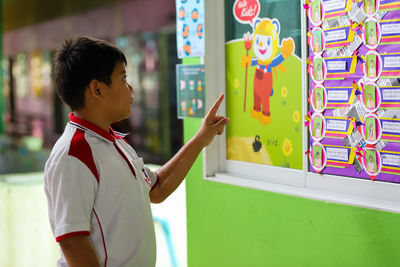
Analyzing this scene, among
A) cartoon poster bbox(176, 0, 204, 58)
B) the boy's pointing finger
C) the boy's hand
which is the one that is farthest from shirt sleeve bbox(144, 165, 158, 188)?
cartoon poster bbox(176, 0, 204, 58)

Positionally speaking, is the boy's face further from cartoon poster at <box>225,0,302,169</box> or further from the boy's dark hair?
cartoon poster at <box>225,0,302,169</box>

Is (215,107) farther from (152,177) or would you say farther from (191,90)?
(191,90)

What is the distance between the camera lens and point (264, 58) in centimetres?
235

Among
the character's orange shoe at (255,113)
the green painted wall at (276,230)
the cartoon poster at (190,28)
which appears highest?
the cartoon poster at (190,28)

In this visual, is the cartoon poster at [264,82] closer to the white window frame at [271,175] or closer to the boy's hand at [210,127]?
the white window frame at [271,175]

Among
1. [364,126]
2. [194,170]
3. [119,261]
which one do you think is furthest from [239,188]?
[119,261]

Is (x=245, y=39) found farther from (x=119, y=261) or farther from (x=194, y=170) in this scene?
(x=119, y=261)

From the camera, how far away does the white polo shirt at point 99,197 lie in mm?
1287

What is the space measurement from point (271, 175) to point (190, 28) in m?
0.92

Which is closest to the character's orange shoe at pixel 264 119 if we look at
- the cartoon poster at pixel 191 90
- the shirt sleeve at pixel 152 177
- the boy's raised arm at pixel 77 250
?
the cartoon poster at pixel 191 90

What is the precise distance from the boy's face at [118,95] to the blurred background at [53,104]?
0.19 metres

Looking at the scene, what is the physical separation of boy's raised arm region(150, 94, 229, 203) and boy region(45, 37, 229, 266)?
253mm

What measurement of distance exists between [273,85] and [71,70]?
3.98 feet

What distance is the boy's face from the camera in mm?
1415
